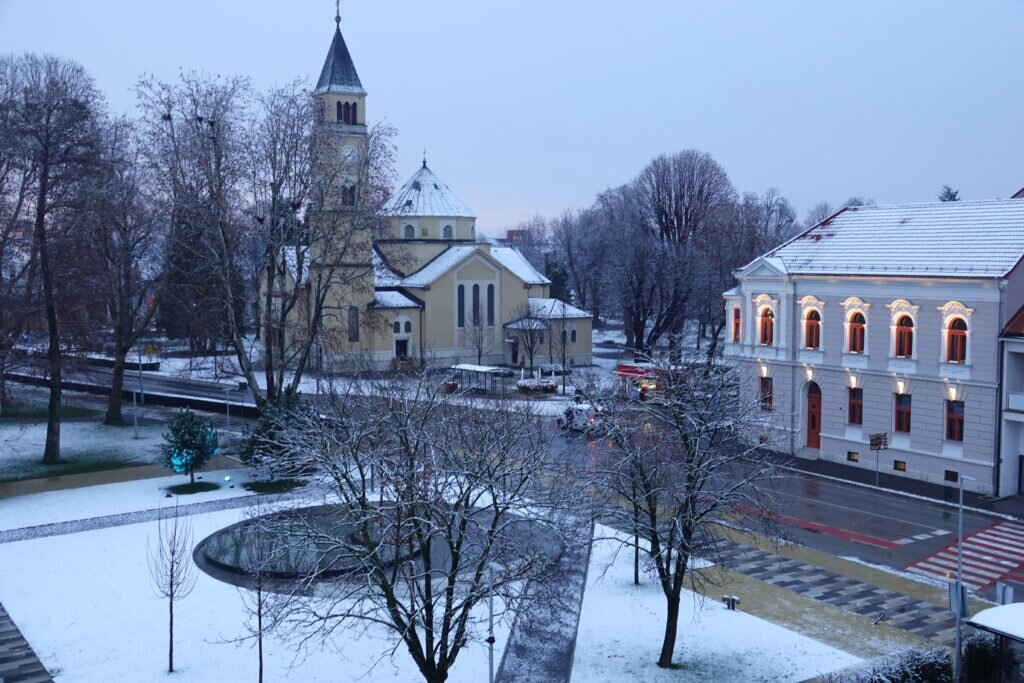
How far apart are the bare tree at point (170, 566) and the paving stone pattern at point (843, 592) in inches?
429

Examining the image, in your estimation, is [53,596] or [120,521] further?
[120,521]

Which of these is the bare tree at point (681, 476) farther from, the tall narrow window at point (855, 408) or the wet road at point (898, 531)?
the tall narrow window at point (855, 408)

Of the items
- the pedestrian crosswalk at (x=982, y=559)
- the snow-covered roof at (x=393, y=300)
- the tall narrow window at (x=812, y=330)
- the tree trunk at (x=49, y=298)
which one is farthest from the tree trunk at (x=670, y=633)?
the snow-covered roof at (x=393, y=300)

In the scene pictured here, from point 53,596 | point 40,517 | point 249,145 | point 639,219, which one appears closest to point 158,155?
point 249,145

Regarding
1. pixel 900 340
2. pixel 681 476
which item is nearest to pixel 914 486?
pixel 900 340

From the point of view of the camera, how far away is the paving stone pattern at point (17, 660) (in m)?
16.3

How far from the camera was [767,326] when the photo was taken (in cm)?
3725

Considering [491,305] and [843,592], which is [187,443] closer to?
[843,592]

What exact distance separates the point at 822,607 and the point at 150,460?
23.5m

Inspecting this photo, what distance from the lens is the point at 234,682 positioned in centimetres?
1630

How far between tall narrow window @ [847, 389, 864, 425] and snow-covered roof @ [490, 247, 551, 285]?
31214 mm

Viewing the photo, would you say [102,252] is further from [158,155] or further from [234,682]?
[234,682]

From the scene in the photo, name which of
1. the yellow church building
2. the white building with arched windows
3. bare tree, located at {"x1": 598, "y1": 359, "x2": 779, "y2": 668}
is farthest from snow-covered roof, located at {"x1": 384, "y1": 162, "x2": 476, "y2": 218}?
bare tree, located at {"x1": 598, "y1": 359, "x2": 779, "y2": 668}

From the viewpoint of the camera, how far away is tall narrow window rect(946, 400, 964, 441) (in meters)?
30.5
